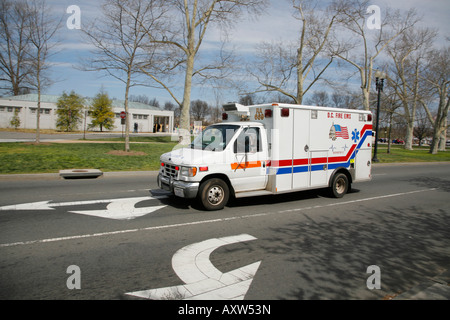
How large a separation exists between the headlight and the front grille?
272mm

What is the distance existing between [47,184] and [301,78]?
20.7 meters

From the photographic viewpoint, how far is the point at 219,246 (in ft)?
17.2

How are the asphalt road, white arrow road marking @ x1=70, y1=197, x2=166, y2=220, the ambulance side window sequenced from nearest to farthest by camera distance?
the asphalt road, white arrow road marking @ x1=70, y1=197, x2=166, y2=220, the ambulance side window

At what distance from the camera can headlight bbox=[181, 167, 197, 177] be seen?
710cm

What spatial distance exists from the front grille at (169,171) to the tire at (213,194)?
75cm

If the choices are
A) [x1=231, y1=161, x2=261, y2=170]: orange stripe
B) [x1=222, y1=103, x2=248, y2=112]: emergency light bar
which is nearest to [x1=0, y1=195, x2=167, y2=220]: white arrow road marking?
[x1=231, y1=161, x2=261, y2=170]: orange stripe

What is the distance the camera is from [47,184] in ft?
34.8

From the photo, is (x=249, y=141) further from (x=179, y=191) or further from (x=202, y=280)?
(x=202, y=280)

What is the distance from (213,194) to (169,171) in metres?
1.27
